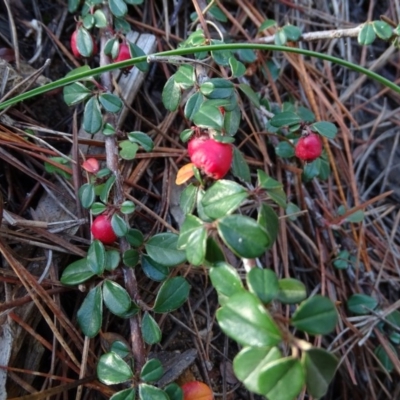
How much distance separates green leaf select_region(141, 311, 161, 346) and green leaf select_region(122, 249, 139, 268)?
16 cm

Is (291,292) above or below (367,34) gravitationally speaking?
below

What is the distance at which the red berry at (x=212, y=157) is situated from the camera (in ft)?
3.94

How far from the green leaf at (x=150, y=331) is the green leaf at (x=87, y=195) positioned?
38 cm

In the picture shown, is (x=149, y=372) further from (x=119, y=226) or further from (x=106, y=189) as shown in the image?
(x=106, y=189)

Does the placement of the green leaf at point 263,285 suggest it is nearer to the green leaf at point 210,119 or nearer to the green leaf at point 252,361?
the green leaf at point 252,361

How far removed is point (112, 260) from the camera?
4.53ft

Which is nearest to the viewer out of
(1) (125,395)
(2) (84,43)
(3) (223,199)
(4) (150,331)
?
(3) (223,199)

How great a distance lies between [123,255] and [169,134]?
0.59m

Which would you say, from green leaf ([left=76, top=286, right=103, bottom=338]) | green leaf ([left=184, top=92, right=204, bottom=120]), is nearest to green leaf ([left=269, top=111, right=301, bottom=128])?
green leaf ([left=184, top=92, right=204, bottom=120])

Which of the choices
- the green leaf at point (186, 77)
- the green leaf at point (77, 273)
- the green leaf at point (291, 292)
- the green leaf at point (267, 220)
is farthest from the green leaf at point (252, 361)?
the green leaf at point (186, 77)

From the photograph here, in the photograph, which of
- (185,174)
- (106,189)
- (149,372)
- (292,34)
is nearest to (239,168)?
(185,174)

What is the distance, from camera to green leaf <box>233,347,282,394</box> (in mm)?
893

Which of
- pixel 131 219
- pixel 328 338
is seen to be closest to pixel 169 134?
pixel 131 219

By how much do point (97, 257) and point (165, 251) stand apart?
19 cm
